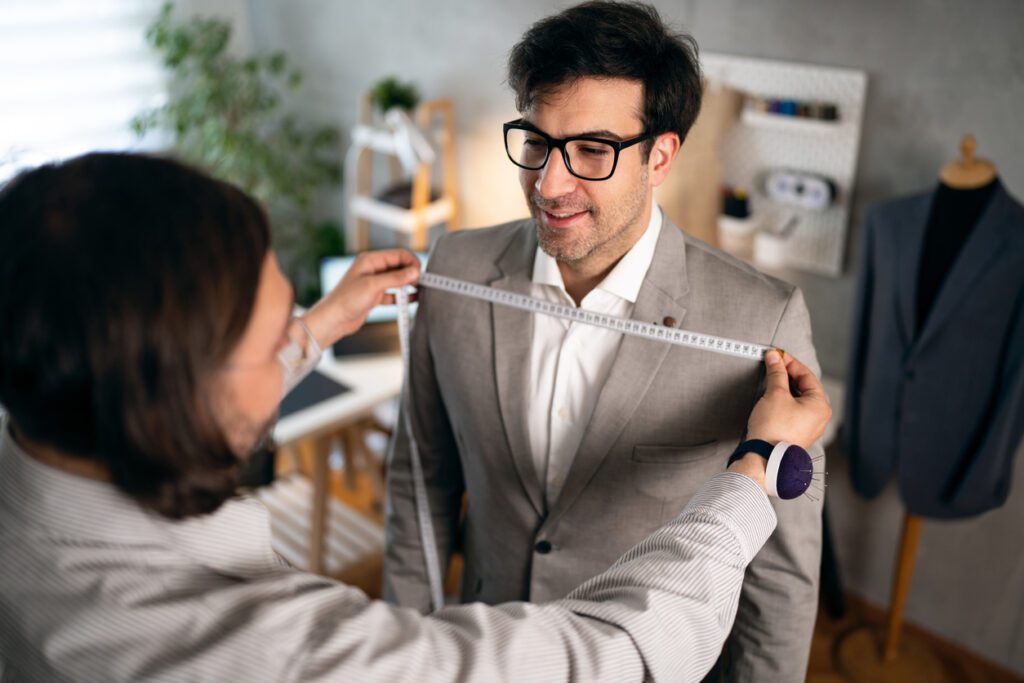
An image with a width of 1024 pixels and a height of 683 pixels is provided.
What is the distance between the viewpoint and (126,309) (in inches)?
38.7

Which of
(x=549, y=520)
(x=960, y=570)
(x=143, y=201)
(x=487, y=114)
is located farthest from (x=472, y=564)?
(x=487, y=114)

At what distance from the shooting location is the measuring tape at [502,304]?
1.70 meters

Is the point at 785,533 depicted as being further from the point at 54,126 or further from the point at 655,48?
the point at 54,126

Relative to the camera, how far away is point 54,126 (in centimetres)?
498

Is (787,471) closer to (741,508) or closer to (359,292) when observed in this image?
(741,508)

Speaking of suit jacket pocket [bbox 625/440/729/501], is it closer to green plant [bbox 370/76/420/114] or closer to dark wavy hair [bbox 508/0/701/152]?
dark wavy hair [bbox 508/0/701/152]

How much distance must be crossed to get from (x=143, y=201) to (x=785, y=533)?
4.41 ft

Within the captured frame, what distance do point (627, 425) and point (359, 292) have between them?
68 centimetres

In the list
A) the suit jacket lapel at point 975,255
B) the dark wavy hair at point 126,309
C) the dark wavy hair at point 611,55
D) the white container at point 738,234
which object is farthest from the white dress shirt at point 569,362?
the white container at point 738,234

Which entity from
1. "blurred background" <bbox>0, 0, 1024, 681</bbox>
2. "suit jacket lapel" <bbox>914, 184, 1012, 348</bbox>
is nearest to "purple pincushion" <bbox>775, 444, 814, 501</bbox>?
"blurred background" <bbox>0, 0, 1024, 681</bbox>

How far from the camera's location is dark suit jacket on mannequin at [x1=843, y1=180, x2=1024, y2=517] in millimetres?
2846

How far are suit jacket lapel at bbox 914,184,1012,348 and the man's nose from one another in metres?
1.84

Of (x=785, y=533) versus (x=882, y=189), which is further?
(x=882, y=189)

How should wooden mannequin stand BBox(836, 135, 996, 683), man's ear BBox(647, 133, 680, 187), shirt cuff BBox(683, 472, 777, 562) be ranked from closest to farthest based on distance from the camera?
shirt cuff BBox(683, 472, 777, 562) → man's ear BBox(647, 133, 680, 187) → wooden mannequin stand BBox(836, 135, 996, 683)
